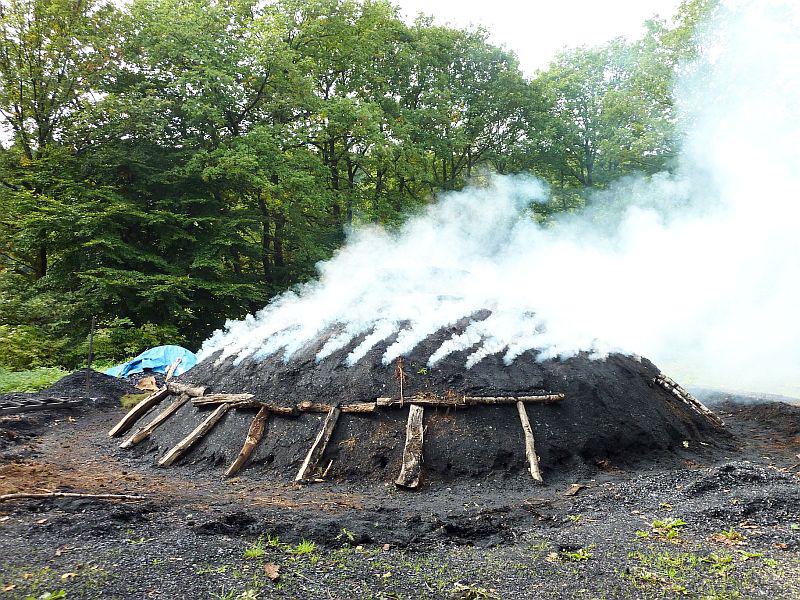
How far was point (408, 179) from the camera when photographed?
82.8ft

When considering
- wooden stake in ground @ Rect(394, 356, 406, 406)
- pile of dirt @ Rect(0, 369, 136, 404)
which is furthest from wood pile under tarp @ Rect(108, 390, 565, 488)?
pile of dirt @ Rect(0, 369, 136, 404)

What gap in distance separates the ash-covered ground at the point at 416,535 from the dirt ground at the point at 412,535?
2 centimetres

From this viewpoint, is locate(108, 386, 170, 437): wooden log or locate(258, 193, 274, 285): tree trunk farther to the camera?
locate(258, 193, 274, 285): tree trunk

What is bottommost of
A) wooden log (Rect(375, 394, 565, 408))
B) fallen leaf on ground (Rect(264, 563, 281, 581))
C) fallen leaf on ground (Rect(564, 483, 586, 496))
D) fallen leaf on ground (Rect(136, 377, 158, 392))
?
fallen leaf on ground (Rect(264, 563, 281, 581))

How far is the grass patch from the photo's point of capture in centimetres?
1261

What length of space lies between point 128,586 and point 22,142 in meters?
19.3

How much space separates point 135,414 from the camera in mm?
9359

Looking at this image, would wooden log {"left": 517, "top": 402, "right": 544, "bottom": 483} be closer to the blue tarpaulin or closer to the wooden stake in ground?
the wooden stake in ground

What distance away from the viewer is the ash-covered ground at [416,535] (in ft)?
13.1

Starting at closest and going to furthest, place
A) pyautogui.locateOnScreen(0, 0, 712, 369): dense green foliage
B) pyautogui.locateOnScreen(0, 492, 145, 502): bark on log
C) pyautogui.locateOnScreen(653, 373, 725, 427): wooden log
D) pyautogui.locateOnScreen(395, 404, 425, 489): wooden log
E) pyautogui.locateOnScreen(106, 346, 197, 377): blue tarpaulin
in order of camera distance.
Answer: pyautogui.locateOnScreen(0, 492, 145, 502): bark on log → pyautogui.locateOnScreen(395, 404, 425, 489): wooden log → pyautogui.locateOnScreen(653, 373, 725, 427): wooden log → pyautogui.locateOnScreen(106, 346, 197, 377): blue tarpaulin → pyautogui.locateOnScreen(0, 0, 712, 369): dense green foliage

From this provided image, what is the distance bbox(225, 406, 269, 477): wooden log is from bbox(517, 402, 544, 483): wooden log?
3548 mm

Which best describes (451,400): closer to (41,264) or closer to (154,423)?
(154,423)

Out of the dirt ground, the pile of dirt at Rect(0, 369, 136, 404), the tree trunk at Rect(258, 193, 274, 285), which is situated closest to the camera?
the dirt ground

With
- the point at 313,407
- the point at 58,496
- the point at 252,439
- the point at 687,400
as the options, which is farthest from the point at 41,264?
the point at 687,400
